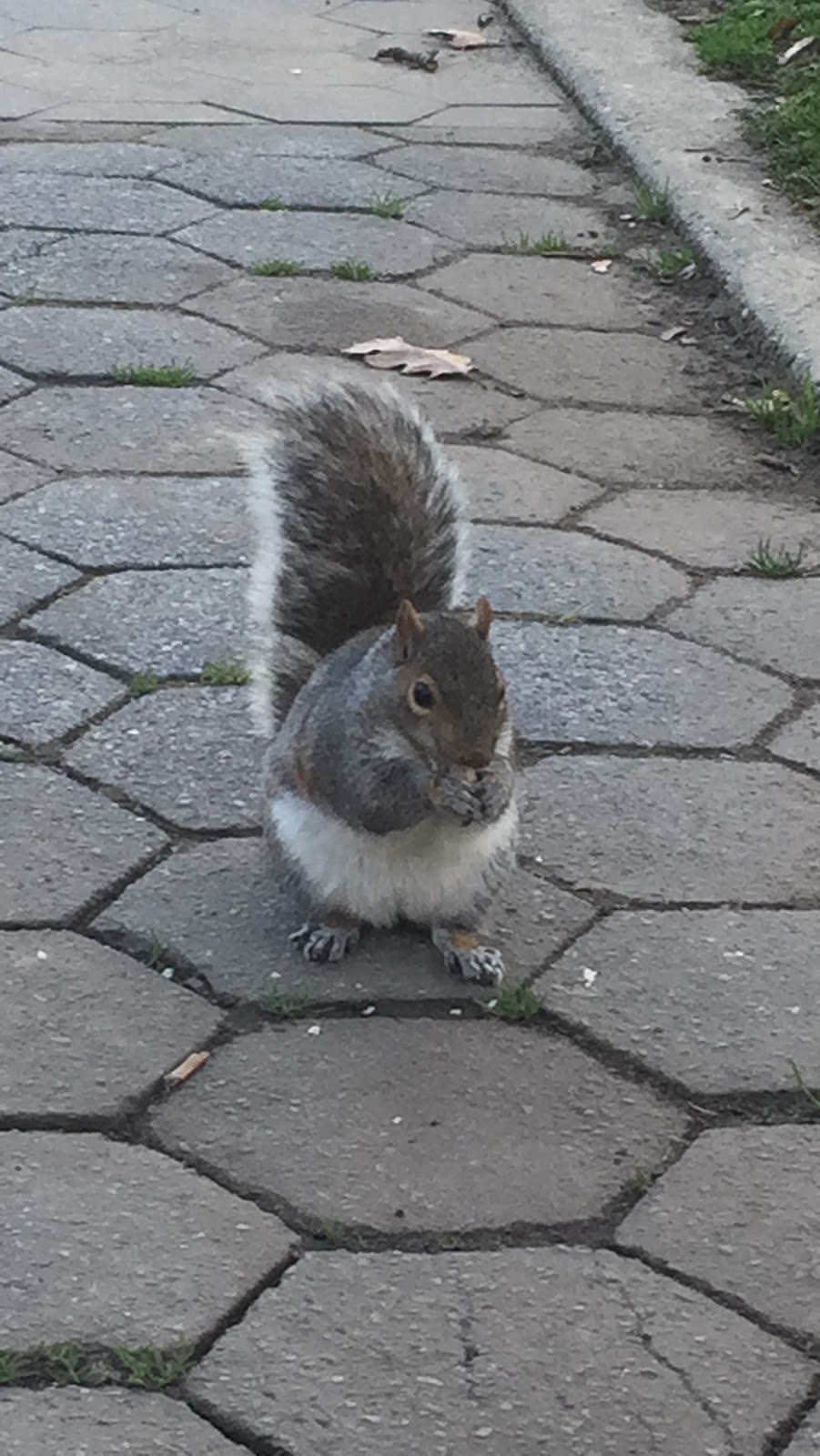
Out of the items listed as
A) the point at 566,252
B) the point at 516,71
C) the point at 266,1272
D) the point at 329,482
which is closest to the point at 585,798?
the point at 329,482

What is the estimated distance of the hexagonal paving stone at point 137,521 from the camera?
9.45ft

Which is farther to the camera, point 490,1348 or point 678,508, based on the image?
point 678,508

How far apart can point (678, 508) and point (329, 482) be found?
1.00 m

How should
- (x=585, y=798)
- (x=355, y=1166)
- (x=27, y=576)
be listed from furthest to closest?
1. (x=27, y=576)
2. (x=585, y=798)
3. (x=355, y=1166)

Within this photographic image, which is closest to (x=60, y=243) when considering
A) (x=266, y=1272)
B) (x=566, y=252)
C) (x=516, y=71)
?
(x=566, y=252)

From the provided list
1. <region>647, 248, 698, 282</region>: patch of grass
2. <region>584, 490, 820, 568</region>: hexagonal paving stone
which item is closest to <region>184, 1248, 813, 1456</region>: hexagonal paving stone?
<region>584, 490, 820, 568</region>: hexagonal paving stone

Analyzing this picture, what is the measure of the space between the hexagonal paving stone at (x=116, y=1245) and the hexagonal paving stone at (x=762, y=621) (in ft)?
3.98

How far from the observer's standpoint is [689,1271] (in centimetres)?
173

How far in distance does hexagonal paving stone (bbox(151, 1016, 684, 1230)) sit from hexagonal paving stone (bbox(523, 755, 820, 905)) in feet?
1.07

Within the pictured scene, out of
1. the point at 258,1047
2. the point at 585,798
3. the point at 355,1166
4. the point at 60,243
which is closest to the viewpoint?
the point at 355,1166

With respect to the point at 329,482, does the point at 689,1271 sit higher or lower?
lower

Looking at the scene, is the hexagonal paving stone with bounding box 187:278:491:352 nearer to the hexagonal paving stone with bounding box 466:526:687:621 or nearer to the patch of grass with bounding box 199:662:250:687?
the hexagonal paving stone with bounding box 466:526:687:621

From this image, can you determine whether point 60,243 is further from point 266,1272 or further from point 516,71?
point 266,1272

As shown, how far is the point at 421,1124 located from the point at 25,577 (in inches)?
45.5
